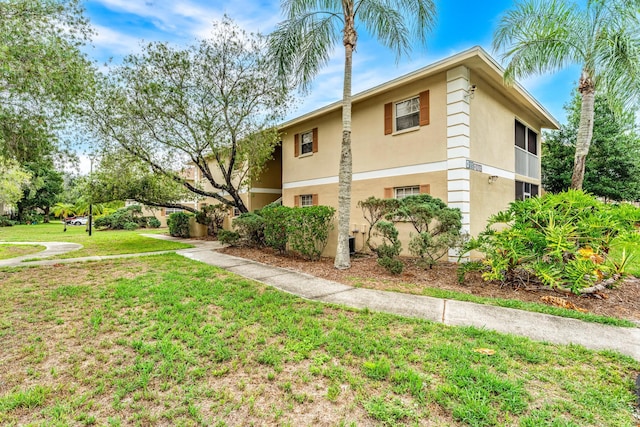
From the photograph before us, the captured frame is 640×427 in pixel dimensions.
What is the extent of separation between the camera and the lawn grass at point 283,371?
245cm

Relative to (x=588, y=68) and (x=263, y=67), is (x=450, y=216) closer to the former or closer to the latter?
(x=588, y=68)

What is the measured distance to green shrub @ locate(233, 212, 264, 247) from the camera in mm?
11016

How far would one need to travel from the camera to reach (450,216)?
7.42 m

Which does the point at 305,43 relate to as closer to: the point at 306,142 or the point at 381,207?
the point at 381,207

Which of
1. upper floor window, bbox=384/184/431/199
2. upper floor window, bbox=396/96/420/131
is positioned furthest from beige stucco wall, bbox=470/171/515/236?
upper floor window, bbox=396/96/420/131

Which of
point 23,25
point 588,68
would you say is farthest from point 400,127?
point 23,25

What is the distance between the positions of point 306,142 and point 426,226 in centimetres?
766

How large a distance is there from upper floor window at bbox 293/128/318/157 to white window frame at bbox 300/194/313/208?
6.24 ft

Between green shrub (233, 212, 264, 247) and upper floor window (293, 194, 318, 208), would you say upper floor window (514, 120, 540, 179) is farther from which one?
green shrub (233, 212, 264, 247)

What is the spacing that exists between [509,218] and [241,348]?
226 inches

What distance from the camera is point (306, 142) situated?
1382 cm

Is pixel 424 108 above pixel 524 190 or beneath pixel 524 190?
above

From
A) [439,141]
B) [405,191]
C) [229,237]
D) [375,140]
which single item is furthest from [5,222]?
[439,141]

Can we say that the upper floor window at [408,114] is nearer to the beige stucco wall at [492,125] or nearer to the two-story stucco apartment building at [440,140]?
the two-story stucco apartment building at [440,140]
